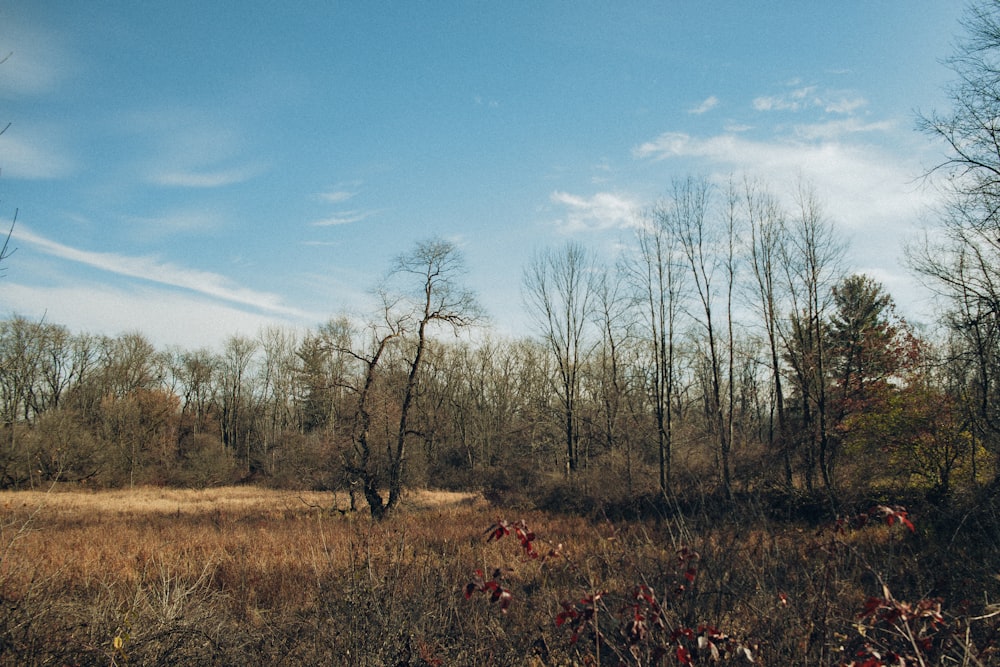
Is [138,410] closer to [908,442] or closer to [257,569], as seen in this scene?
[257,569]

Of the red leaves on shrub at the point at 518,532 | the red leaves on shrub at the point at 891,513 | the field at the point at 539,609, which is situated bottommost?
the field at the point at 539,609

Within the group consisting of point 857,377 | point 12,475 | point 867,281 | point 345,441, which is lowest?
point 12,475

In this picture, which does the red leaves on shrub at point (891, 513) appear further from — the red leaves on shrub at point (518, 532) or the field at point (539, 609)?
the red leaves on shrub at point (518, 532)

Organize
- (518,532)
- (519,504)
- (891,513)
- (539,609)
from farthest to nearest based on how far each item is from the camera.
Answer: (519,504) < (539,609) < (518,532) < (891,513)

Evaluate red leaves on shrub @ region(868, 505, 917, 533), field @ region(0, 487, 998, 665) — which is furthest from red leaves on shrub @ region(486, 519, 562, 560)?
red leaves on shrub @ region(868, 505, 917, 533)

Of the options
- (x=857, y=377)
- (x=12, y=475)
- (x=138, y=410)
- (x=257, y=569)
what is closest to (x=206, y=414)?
(x=138, y=410)

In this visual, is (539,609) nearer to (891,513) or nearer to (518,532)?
(518,532)

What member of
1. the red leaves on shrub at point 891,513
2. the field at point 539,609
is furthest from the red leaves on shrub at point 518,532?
the red leaves on shrub at point 891,513

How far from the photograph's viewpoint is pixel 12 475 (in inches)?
1249

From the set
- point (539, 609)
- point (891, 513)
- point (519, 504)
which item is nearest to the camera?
point (891, 513)

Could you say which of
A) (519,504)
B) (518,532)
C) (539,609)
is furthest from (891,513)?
(519,504)

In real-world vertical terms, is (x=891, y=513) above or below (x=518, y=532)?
above

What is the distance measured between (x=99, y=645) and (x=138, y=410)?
4147cm

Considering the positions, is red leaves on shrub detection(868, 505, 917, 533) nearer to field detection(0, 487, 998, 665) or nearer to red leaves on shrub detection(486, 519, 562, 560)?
field detection(0, 487, 998, 665)
